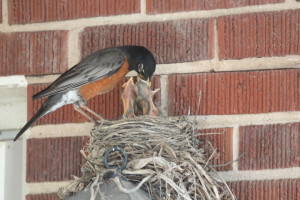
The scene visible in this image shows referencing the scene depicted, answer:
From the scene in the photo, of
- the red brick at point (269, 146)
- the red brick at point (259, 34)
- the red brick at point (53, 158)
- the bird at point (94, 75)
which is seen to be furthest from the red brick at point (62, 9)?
the red brick at point (269, 146)

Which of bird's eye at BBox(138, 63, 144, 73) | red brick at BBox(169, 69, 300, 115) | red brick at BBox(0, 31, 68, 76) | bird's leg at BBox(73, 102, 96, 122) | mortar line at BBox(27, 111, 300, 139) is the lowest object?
mortar line at BBox(27, 111, 300, 139)

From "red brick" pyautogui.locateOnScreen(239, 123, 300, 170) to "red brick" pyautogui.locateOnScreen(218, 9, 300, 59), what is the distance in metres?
0.29

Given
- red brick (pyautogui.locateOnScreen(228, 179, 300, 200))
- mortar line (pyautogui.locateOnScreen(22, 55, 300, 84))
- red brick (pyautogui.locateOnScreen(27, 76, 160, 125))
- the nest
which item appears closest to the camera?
the nest

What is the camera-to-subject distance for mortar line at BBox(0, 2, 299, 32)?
2.49m

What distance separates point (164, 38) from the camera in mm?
2551

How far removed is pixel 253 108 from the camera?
242cm

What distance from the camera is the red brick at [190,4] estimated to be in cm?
251

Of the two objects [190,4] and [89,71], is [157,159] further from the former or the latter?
[190,4]

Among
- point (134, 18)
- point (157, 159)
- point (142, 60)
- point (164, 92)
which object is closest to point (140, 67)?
point (142, 60)

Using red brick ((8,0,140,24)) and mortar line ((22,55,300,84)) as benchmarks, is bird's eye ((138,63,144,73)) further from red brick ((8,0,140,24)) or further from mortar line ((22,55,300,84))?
red brick ((8,0,140,24))

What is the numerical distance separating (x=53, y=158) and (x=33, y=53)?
45 centimetres

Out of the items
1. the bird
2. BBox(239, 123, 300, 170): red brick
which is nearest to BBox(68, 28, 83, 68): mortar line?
the bird

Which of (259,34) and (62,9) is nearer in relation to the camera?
(259,34)

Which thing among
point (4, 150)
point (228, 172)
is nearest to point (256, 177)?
point (228, 172)
